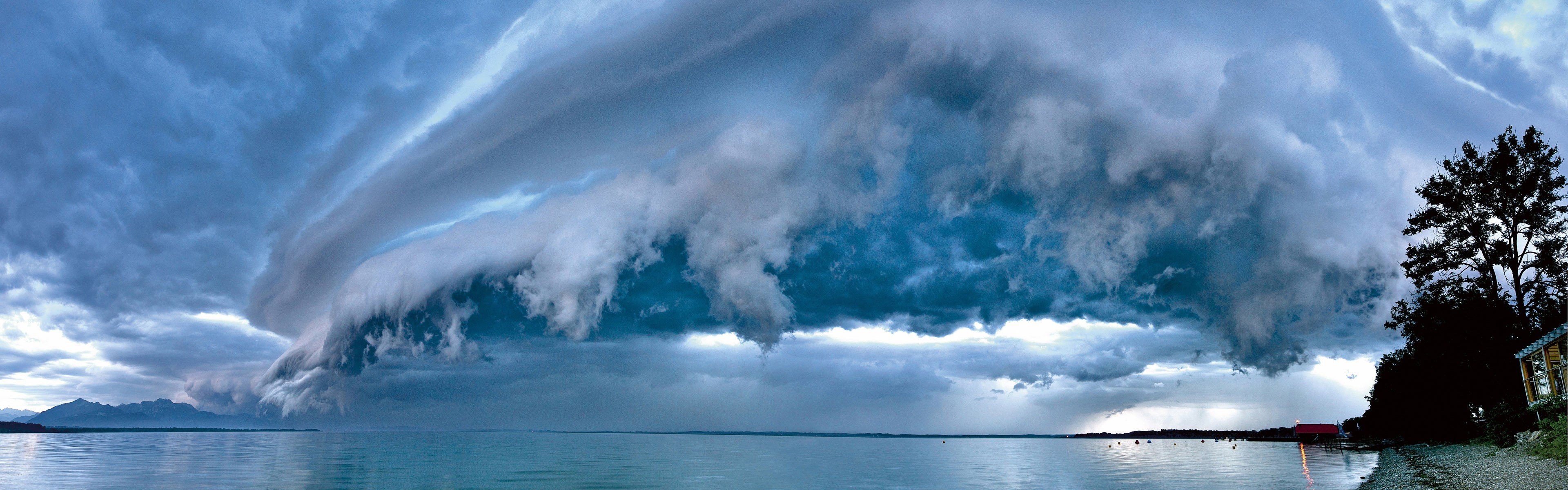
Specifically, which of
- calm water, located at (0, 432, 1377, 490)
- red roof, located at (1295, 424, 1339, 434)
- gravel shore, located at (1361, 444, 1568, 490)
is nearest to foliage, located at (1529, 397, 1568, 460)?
gravel shore, located at (1361, 444, 1568, 490)

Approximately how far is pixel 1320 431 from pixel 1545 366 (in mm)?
105297

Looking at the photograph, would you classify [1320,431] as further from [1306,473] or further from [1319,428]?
[1306,473]

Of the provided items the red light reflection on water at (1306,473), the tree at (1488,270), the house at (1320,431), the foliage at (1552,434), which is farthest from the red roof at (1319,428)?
the foliage at (1552,434)

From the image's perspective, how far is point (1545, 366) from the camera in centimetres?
4694

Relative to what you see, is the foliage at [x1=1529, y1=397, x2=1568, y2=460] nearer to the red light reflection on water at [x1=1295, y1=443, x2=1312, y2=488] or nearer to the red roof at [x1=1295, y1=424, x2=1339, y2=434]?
the red light reflection on water at [x1=1295, y1=443, x2=1312, y2=488]

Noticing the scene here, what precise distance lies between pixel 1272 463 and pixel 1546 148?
55894 mm

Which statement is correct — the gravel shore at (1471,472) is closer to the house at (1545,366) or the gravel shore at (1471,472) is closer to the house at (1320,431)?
the house at (1545,366)

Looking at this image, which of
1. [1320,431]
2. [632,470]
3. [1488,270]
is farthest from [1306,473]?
[1320,431]

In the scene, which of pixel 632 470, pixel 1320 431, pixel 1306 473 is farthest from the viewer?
pixel 1320 431

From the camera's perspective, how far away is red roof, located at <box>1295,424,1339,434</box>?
134 m

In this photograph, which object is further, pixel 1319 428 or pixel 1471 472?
pixel 1319 428

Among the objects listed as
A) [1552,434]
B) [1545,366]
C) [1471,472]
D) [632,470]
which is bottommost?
[632,470]

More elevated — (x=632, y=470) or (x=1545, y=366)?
(x=1545, y=366)

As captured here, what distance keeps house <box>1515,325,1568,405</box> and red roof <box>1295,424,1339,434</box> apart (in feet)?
290
